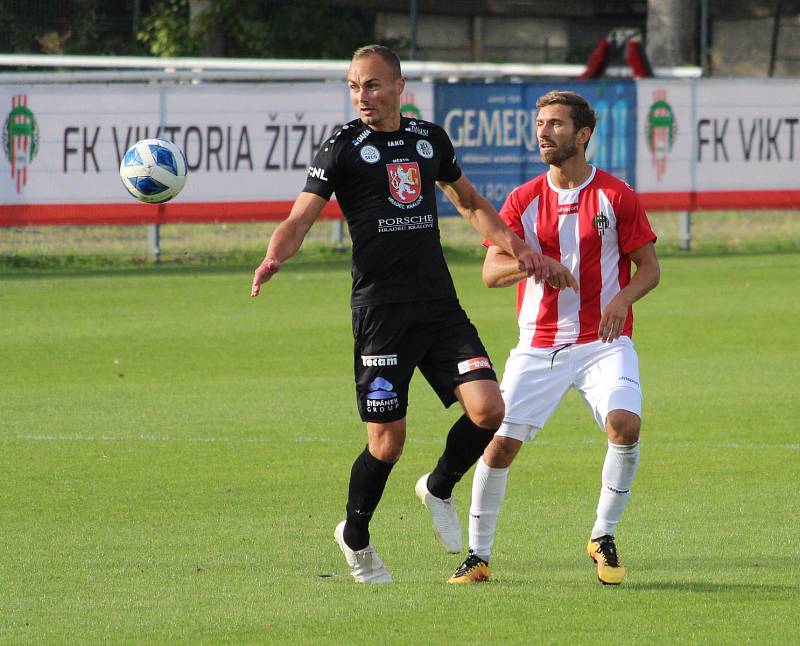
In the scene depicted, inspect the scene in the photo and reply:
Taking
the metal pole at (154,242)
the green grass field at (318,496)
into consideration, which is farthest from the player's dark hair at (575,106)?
the metal pole at (154,242)

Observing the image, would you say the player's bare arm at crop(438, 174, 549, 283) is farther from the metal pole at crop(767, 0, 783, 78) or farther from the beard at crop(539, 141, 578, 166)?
the metal pole at crop(767, 0, 783, 78)

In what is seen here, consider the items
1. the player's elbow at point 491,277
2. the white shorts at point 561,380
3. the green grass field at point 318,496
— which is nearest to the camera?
the green grass field at point 318,496

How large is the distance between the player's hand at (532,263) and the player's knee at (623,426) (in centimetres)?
65

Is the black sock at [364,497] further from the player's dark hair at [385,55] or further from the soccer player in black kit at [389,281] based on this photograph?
the player's dark hair at [385,55]

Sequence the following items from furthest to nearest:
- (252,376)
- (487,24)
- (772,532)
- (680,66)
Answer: (487,24), (680,66), (252,376), (772,532)

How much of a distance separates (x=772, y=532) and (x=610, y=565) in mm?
1390

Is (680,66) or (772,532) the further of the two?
(680,66)

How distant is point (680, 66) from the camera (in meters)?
30.5

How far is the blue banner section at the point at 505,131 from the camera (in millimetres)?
22125

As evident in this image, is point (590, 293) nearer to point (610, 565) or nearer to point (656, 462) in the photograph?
point (610, 565)

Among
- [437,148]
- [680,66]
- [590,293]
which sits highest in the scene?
[680,66]

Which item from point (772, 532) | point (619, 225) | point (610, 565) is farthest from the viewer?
point (772, 532)

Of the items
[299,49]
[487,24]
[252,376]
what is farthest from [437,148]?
[487,24]

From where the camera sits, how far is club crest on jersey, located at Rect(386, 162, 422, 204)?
21.4ft
